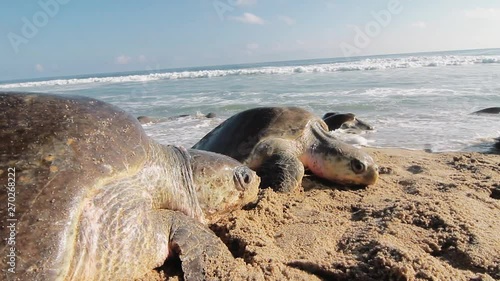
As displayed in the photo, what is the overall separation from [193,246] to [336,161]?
2322mm

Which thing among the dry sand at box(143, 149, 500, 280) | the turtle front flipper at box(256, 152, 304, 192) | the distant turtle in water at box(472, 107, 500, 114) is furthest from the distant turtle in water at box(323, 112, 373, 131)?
the turtle front flipper at box(256, 152, 304, 192)

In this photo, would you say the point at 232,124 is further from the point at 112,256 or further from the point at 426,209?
the point at 112,256

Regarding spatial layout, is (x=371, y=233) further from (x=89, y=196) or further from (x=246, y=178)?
(x=89, y=196)

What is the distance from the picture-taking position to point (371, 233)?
2.41 m

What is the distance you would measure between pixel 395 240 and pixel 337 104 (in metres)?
8.70

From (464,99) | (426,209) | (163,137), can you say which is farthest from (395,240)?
(464,99)

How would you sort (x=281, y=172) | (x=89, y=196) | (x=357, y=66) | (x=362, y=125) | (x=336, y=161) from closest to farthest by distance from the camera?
(x=89, y=196), (x=281, y=172), (x=336, y=161), (x=362, y=125), (x=357, y=66)

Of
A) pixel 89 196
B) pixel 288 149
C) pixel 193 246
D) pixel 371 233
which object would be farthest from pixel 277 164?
pixel 89 196

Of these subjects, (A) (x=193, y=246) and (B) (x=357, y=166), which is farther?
(B) (x=357, y=166)

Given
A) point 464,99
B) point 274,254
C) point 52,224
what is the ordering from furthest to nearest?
point 464,99 < point 274,254 < point 52,224

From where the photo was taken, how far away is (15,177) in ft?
4.95

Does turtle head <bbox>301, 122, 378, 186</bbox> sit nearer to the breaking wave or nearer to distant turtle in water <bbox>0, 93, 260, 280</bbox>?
distant turtle in water <bbox>0, 93, 260, 280</bbox>

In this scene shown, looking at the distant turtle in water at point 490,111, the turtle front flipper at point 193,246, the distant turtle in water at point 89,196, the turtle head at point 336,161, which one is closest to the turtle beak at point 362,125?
the distant turtle in water at point 490,111

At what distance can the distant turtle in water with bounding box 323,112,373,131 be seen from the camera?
23.9 feet
